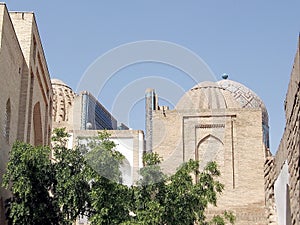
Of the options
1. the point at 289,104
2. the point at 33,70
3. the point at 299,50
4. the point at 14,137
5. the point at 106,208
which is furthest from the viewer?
the point at 33,70

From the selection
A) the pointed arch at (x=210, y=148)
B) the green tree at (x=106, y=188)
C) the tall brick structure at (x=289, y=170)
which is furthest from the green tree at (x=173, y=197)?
the pointed arch at (x=210, y=148)

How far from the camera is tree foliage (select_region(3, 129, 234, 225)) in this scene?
33.9ft

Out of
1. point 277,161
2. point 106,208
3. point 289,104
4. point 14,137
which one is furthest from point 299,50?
point 14,137

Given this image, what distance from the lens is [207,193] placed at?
11008 mm

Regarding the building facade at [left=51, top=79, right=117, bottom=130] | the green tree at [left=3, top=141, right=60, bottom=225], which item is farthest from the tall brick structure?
the building facade at [left=51, top=79, right=117, bottom=130]

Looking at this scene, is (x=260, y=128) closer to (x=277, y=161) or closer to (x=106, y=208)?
(x=106, y=208)

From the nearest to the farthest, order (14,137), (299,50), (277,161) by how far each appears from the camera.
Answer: (299,50) → (277,161) → (14,137)

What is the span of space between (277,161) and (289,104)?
1755 mm

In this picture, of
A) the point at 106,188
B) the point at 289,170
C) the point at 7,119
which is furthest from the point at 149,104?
the point at 289,170

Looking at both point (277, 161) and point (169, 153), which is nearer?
point (277, 161)

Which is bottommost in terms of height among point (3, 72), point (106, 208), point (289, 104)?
point (106, 208)

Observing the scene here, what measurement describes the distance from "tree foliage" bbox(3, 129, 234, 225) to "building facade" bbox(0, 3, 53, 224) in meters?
1.05

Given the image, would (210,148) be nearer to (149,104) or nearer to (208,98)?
(208,98)

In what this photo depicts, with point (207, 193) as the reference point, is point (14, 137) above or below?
above
